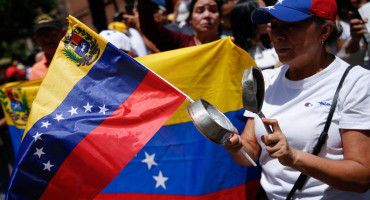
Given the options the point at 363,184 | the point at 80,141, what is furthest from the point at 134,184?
the point at 363,184

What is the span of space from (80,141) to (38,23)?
260cm

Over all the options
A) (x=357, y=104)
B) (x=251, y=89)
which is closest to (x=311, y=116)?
(x=357, y=104)

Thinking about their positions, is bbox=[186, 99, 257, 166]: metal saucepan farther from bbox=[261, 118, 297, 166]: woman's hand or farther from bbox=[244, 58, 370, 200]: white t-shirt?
bbox=[244, 58, 370, 200]: white t-shirt

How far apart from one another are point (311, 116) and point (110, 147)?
133cm

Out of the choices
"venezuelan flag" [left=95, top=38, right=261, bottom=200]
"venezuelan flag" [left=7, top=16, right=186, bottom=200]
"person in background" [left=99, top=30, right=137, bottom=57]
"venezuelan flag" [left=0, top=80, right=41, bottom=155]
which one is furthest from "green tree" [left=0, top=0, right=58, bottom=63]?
"venezuelan flag" [left=95, top=38, right=261, bottom=200]

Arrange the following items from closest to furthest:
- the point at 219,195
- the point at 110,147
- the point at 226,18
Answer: the point at 110,147
the point at 219,195
the point at 226,18

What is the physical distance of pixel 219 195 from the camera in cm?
246

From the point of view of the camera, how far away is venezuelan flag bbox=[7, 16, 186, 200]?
7.42 ft

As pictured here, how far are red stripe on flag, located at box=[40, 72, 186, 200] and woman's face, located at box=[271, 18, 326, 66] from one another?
750 mm

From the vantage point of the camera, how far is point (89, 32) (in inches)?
97.3

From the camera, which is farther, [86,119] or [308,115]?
[86,119]

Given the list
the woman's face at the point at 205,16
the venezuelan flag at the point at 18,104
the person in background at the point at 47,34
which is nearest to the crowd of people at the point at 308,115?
the woman's face at the point at 205,16

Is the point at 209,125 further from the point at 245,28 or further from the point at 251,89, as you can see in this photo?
the point at 245,28

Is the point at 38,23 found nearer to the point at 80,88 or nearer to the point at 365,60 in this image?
the point at 80,88
